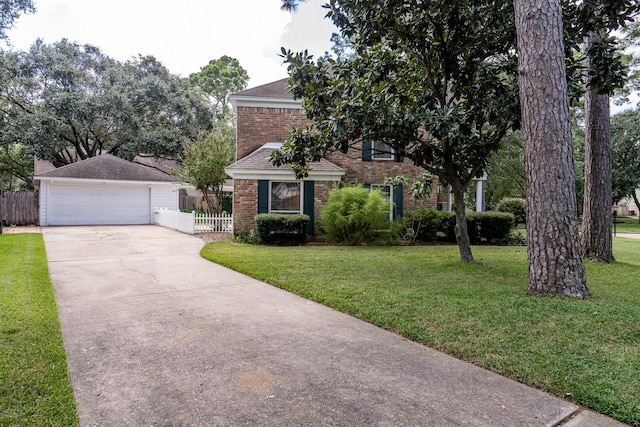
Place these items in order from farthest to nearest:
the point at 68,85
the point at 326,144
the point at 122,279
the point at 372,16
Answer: the point at 68,85 → the point at 326,144 → the point at 372,16 → the point at 122,279

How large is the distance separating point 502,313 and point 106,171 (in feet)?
65.5

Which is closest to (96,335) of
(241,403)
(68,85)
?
(241,403)

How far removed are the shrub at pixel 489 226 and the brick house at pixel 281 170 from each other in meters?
1.99

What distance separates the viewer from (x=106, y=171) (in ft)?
63.5

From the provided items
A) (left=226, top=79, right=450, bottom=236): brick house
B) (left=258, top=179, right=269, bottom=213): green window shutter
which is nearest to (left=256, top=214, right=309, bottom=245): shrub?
(left=258, top=179, right=269, bottom=213): green window shutter

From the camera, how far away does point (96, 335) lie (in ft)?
12.7

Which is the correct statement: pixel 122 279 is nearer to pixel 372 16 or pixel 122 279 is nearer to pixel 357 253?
pixel 357 253

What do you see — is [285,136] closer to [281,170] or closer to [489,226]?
[281,170]

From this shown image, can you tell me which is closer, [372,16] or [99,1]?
[372,16]

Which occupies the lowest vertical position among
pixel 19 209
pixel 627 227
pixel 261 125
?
pixel 627 227

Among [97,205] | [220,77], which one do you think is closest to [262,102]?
[97,205]

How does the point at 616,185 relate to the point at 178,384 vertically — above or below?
above

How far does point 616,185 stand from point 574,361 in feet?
100

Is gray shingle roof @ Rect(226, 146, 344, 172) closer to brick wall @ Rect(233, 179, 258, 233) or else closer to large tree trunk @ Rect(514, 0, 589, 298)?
brick wall @ Rect(233, 179, 258, 233)
